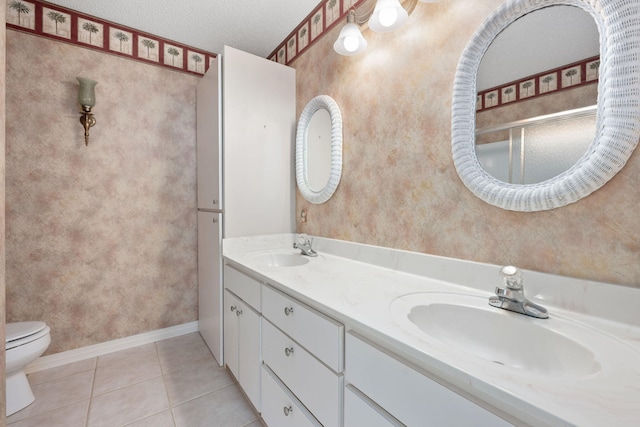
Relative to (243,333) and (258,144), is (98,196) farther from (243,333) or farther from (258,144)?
(243,333)

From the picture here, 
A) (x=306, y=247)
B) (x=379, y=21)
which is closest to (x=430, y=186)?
(x=379, y=21)

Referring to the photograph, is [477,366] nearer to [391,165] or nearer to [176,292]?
[391,165]

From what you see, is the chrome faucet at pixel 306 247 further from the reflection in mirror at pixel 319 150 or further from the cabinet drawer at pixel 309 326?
the cabinet drawer at pixel 309 326

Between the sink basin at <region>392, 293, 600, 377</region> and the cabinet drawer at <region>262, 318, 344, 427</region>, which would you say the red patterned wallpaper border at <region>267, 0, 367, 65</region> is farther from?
the cabinet drawer at <region>262, 318, 344, 427</region>

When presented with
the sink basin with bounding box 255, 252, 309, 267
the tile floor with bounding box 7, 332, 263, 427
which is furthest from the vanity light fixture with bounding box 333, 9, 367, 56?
the tile floor with bounding box 7, 332, 263, 427

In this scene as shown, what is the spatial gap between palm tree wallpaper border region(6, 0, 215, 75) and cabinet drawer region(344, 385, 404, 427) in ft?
8.79

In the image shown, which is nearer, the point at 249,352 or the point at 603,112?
the point at 603,112

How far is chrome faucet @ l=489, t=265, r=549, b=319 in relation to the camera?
0.78m

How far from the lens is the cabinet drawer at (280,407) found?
974 millimetres

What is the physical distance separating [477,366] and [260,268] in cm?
102

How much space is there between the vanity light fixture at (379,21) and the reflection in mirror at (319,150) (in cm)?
44

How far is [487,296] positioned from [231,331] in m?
1.43

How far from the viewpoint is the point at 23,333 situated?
1.49m

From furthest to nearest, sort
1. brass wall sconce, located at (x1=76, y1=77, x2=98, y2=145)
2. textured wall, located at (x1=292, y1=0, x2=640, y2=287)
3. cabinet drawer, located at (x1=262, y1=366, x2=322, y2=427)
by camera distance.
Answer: brass wall sconce, located at (x1=76, y1=77, x2=98, y2=145), cabinet drawer, located at (x1=262, y1=366, x2=322, y2=427), textured wall, located at (x1=292, y1=0, x2=640, y2=287)
